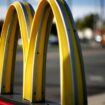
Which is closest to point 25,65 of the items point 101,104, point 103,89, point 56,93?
point 101,104

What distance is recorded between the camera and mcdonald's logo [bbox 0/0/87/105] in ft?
15.6

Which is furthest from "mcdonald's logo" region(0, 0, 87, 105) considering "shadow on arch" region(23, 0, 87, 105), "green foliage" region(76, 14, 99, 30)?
"green foliage" region(76, 14, 99, 30)

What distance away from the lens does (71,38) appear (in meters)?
4.74

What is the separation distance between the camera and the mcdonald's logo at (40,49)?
15.6ft

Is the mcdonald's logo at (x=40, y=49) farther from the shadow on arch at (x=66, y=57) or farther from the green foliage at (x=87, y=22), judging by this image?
the green foliage at (x=87, y=22)

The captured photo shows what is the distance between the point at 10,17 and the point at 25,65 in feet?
3.25

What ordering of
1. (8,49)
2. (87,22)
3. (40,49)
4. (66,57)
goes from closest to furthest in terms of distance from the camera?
1. (66,57)
2. (40,49)
3. (8,49)
4. (87,22)

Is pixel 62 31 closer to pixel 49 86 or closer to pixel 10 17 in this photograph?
pixel 10 17

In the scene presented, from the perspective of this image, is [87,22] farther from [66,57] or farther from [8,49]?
[66,57]

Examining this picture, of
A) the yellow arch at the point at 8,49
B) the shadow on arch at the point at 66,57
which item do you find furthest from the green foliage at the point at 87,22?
the shadow on arch at the point at 66,57

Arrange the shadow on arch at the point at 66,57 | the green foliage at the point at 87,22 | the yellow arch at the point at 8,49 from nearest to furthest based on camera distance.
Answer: the shadow on arch at the point at 66,57, the yellow arch at the point at 8,49, the green foliage at the point at 87,22

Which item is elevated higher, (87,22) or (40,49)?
(87,22)

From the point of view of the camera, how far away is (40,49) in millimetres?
5664

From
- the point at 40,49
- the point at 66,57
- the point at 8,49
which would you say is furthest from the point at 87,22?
the point at 66,57
